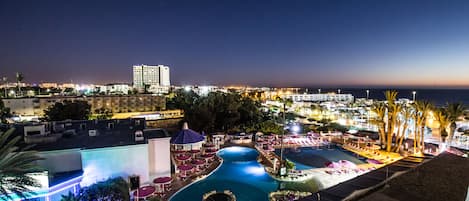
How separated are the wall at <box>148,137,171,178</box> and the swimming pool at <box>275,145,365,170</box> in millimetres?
6320

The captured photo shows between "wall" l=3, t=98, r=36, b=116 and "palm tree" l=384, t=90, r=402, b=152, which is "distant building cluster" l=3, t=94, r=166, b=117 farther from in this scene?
"palm tree" l=384, t=90, r=402, b=152

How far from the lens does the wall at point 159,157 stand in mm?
9359

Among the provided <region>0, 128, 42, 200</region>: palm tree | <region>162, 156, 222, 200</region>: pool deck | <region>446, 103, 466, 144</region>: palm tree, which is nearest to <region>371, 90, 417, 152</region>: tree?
<region>446, 103, 466, 144</region>: palm tree

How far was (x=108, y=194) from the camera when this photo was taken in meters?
7.20

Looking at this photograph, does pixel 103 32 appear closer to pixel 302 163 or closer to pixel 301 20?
pixel 301 20

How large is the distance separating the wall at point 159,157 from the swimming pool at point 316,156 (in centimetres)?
632

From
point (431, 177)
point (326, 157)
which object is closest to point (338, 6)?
point (326, 157)

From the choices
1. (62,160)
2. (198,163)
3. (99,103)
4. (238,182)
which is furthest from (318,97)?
(62,160)

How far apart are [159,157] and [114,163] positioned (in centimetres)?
167

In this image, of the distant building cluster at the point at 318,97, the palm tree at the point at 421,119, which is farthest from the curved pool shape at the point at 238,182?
the distant building cluster at the point at 318,97

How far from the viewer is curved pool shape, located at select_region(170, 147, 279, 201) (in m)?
8.68

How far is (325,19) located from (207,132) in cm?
1419

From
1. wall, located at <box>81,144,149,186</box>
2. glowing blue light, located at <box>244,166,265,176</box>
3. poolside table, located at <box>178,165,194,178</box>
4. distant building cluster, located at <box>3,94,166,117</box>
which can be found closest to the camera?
wall, located at <box>81,144,149,186</box>

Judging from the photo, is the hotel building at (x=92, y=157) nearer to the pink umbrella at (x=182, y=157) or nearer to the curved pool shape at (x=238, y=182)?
the curved pool shape at (x=238, y=182)
